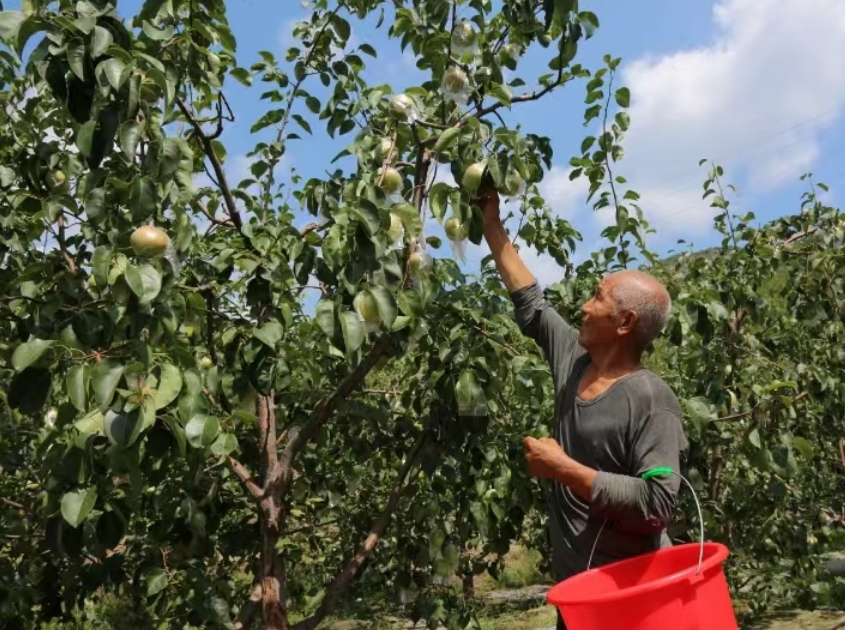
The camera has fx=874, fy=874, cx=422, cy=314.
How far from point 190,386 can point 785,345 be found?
3394 mm

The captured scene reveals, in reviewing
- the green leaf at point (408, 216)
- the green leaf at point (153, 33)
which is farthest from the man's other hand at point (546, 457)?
the green leaf at point (153, 33)

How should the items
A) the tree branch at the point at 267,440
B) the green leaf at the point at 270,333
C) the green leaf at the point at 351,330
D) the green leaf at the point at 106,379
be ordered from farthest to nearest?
the tree branch at the point at 267,440 → the green leaf at the point at 270,333 → the green leaf at the point at 351,330 → the green leaf at the point at 106,379

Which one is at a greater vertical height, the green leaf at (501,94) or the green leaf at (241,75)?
the green leaf at (241,75)

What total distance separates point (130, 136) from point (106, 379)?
0.41 m


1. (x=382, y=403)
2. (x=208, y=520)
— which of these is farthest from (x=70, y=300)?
(x=382, y=403)

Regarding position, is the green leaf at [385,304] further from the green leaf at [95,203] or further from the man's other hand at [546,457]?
the green leaf at [95,203]

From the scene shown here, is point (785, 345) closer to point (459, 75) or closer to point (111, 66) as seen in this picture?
point (459, 75)

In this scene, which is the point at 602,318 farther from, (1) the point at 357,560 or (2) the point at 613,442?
(1) the point at 357,560

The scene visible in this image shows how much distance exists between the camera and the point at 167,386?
4.26 feet

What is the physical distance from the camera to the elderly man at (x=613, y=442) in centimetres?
150

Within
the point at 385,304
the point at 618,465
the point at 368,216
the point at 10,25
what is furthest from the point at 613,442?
the point at 10,25

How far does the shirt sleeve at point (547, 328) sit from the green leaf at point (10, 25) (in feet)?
3.72

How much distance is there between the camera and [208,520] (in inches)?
88.4

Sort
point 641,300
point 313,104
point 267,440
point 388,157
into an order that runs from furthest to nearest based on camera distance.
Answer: point 313,104 → point 267,440 → point 388,157 → point 641,300
